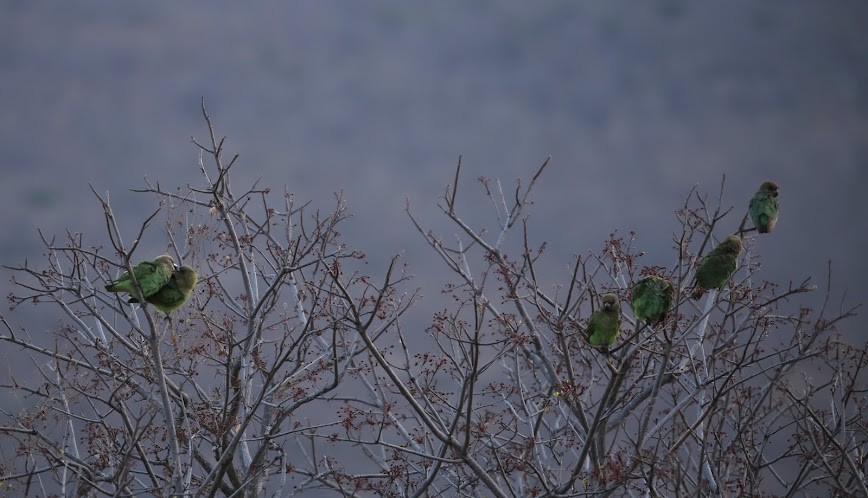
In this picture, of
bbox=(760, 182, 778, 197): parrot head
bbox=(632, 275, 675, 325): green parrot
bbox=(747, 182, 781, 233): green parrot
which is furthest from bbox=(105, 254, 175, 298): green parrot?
bbox=(760, 182, 778, 197): parrot head

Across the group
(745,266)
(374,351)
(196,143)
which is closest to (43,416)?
(196,143)

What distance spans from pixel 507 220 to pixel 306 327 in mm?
3972

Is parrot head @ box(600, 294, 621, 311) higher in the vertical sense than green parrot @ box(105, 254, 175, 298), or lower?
lower

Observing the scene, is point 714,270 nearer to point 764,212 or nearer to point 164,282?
point 764,212

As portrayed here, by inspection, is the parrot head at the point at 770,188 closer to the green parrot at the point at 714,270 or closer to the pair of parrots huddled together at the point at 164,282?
the green parrot at the point at 714,270

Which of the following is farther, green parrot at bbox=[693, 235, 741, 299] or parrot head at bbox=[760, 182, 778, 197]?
parrot head at bbox=[760, 182, 778, 197]

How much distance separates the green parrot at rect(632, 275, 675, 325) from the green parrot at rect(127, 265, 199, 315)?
15.7ft

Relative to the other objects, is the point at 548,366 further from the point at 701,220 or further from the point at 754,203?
the point at 754,203

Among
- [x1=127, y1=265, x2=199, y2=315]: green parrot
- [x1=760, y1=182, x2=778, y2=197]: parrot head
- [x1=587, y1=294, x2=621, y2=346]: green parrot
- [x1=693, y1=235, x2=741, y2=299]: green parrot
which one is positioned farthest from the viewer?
[x1=760, y1=182, x2=778, y2=197]: parrot head

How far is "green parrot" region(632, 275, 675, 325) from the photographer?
24.9 feet

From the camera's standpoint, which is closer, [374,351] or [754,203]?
[374,351]

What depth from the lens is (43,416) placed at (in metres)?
8.89

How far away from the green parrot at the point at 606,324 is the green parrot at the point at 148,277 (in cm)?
450

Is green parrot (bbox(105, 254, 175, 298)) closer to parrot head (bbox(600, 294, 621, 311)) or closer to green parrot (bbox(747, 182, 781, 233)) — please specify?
parrot head (bbox(600, 294, 621, 311))
